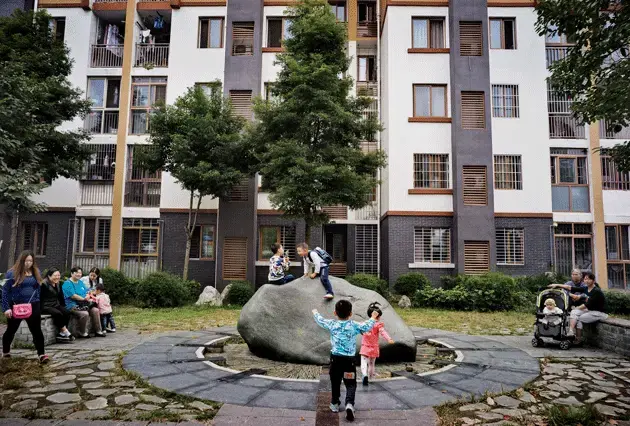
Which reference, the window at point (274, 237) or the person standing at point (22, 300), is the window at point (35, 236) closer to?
the window at point (274, 237)

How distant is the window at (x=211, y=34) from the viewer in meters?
21.7

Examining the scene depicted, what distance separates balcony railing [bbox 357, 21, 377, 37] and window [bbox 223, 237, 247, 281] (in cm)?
1256

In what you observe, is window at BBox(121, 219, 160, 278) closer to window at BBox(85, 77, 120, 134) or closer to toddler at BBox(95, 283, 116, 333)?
window at BBox(85, 77, 120, 134)

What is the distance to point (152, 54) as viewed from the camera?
2230cm

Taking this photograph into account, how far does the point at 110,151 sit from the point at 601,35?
2071cm

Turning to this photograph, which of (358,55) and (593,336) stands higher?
(358,55)

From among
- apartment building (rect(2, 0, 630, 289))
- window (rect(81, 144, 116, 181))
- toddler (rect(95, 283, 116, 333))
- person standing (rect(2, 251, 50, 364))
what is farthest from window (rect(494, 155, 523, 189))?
window (rect(81, 144, 116, 181))

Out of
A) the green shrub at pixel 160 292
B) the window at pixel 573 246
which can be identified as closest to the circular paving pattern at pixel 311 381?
the green shrub at pixel 160 292

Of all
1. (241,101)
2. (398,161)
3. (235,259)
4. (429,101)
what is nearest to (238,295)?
(235,259)

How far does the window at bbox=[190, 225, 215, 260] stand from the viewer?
2059 centimetres

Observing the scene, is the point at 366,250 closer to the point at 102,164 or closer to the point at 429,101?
the point at 429,101

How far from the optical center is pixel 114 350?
827cm

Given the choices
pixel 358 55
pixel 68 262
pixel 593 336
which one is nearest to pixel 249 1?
pixel 358 55

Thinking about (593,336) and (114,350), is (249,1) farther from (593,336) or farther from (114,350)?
(593,336)
